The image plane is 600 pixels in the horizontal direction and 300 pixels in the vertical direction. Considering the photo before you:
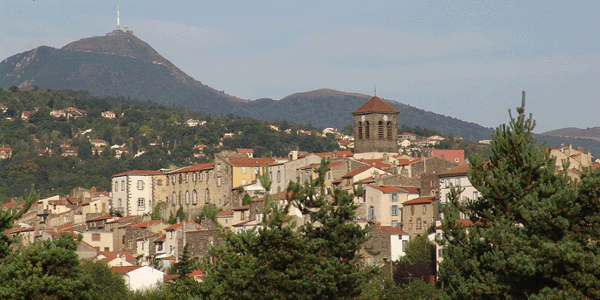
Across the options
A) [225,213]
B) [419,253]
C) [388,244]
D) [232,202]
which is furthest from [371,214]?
[232,202]

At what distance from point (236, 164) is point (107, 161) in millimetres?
103513

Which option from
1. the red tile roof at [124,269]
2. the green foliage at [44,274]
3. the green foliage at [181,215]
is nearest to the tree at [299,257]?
the green foliage at [44,274]

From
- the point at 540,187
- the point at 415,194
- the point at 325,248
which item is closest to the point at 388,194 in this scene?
the point at 415,194

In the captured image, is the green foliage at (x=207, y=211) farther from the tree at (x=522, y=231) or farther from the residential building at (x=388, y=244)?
the tree at (x=522, y=231)

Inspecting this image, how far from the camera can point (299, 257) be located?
35.0m

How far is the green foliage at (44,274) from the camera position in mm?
31156

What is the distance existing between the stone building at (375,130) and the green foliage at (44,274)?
65110 mm

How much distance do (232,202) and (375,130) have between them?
56.1 feet

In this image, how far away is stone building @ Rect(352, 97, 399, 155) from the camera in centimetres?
9638

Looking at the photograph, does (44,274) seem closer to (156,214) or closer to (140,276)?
(140,276)

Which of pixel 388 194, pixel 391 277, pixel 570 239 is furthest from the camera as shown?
pixel 388 194

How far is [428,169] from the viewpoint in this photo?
8488cm

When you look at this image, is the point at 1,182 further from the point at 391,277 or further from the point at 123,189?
the point at 391,277

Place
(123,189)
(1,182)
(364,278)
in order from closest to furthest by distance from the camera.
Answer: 1. (364,278)
2. (123,189)
3. (1,182)
